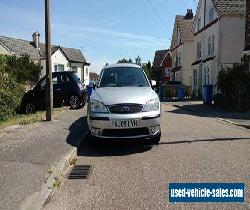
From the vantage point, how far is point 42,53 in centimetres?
5206

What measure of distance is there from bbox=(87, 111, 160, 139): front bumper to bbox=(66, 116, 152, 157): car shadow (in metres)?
0.18

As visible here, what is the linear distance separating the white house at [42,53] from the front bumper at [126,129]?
1495 inches

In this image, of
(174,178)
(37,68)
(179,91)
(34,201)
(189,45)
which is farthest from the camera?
(189,45)

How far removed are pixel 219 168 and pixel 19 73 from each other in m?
33.1

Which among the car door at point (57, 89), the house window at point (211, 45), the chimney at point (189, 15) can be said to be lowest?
the car door at point (57, 89)

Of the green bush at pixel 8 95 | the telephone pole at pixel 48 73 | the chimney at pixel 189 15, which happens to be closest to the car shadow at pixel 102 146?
the telephone pole at pixel 48 73

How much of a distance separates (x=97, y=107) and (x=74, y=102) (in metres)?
10.4

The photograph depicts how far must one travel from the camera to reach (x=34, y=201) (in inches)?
222

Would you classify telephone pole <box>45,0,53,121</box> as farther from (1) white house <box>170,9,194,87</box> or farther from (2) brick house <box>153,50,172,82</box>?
(2) brick house <box>153,50,172,82</box>

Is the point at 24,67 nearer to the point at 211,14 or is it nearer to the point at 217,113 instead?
the point at 211,14

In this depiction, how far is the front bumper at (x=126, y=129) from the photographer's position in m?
9.21

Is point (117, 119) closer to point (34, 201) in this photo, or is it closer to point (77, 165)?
point (77, 165)

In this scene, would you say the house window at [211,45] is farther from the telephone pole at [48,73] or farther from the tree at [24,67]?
the telephone pole at [48,73]

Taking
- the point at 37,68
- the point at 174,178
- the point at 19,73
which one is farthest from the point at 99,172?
the point at 37,68
